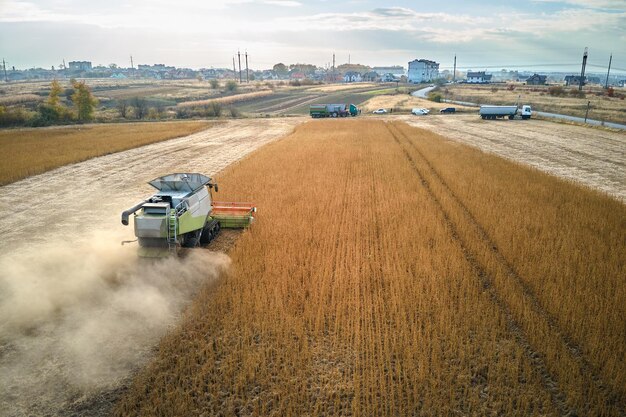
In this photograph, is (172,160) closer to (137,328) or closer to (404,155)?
(404,155)

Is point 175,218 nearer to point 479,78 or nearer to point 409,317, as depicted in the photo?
point 409,317

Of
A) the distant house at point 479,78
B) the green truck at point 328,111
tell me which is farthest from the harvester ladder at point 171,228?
the distant house at point 479,78

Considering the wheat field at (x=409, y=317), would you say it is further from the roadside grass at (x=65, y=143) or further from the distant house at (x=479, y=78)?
the distant house at (x=479, y=78)

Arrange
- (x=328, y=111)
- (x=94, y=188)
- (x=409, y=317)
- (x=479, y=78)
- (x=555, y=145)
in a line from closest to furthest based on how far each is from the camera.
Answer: (x=409, y=317) < (x=94, y=188) < (x=555, y=145) < (x=328, y=111) < (x=479, y=78)

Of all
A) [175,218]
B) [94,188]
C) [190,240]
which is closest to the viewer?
[175,218]

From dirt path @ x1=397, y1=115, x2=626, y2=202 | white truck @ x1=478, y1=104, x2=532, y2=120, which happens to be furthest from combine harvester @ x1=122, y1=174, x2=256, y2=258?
white truck @ x1=478, y1=104, x2=532, y2=120

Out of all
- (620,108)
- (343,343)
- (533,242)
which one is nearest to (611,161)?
(533,242)

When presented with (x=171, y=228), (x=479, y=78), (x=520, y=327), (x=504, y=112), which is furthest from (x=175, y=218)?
(x=479, y=78)
